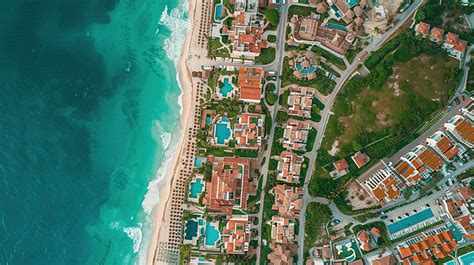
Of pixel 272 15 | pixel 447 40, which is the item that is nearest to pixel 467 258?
pixel 447 40

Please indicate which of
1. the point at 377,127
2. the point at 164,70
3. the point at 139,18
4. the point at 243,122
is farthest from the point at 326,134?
the point at 139,18

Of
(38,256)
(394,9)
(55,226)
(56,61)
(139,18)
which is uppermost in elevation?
(394,9)

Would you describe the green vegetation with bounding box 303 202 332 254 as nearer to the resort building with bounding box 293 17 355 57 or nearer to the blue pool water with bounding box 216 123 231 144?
the blue pool water with bounding box 216 123 231 144

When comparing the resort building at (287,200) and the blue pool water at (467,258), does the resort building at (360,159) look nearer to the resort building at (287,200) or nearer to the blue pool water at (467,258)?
the resort building at (287,200)

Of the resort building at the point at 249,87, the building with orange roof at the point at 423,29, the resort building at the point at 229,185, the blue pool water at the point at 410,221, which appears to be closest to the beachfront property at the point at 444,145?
the blue pool water at the point at 410,221

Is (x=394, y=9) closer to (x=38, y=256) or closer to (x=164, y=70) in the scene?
(x=164, y=70)

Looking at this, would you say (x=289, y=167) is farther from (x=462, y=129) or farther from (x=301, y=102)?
(x=462, y=129)

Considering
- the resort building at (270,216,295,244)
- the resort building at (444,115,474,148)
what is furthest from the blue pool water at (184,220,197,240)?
the resort building at (444,115,474,148)
